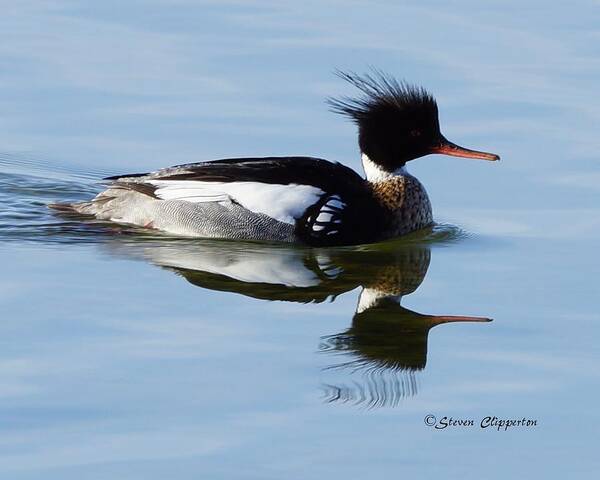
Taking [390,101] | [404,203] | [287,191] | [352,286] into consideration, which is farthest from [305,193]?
[352,286]

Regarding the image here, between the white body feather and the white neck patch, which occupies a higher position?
the white neck patch

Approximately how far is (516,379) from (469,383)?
0.26m

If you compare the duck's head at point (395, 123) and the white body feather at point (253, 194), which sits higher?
the duck's head at point (395, 123)

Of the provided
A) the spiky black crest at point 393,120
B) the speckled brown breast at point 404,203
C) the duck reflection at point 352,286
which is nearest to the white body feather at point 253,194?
the duck reflection at point 352,286

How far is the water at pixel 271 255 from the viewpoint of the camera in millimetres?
7238

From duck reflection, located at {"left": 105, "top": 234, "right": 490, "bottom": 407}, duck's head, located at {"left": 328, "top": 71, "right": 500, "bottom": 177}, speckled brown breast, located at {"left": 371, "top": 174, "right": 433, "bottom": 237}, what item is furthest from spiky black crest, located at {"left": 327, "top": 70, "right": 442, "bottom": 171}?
duck reflection, located at {"left": 105, "top": 234, "right": 490, "bottom": 407}

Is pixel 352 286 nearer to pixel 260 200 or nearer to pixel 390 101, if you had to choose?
pixel 260 200

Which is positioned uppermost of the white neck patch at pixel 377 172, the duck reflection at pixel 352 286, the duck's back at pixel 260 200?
the white neck patch at pixel 377 172

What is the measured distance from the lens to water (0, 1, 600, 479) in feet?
23.7

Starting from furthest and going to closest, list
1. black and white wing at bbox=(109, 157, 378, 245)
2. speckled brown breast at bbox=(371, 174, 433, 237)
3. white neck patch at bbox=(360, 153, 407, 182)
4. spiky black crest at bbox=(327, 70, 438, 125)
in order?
white neck patch at bbox=(360, 153, 407, 182) → spiky black crest at bbox=(327, 70, 438, 125) → speckled brown breast at bbox=(371, 174, 433, 237) → black and white wing at bbox=(109, 157, 378, 245)

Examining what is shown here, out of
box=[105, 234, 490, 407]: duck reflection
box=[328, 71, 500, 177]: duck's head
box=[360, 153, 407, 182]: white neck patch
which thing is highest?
box=[328, 71, 500, 177]: duck's head

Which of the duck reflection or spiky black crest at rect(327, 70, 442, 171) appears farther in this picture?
spiky black crest at rect(327, 70, 442, 171)

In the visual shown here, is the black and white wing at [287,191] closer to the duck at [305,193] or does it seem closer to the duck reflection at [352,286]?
the duck at [305,193]

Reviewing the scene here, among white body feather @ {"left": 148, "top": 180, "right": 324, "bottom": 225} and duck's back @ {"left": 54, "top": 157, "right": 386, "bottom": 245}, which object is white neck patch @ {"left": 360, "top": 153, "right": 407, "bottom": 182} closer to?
duck's back @ {"left": 54, "top": 157, "right": 386, "bottom": 245}
